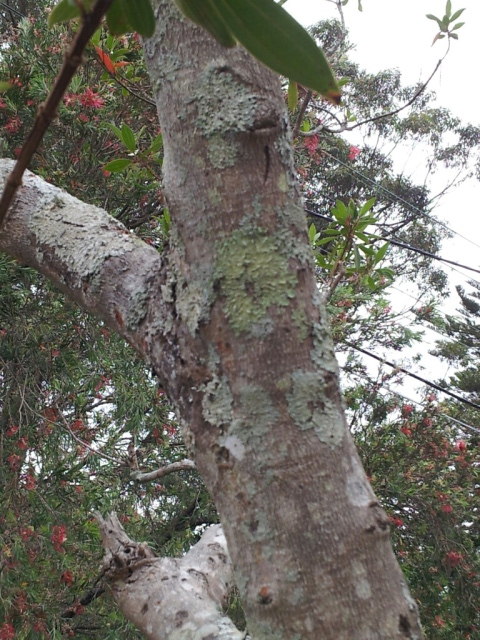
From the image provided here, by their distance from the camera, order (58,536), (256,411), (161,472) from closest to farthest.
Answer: (256,411) < (161,472) < (58,536)

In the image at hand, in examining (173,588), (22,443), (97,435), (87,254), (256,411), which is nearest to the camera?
(256,411)

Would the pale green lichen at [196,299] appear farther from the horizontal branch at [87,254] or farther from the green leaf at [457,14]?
the green leaf at [457,14]

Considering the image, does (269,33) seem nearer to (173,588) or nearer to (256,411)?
(256,411)

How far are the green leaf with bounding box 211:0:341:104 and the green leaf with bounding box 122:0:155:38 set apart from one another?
0.13 feet

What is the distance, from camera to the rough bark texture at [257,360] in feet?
1.52

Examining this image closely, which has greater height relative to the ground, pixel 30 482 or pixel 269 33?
pixel 30 482

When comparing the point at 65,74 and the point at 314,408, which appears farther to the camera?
the point at 314,408

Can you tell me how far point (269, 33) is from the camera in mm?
237

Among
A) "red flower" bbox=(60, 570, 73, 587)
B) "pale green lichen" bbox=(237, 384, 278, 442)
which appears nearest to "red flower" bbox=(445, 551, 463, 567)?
"red flower" bbox=(60, 570, 73, 587)

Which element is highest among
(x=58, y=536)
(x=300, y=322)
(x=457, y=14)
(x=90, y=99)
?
(x=90, y=99)

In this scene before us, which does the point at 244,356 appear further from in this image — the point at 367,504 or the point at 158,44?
the point at 158,44

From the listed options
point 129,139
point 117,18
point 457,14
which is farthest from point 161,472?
point 457,14

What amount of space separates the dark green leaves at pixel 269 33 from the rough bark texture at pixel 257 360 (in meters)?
0.29

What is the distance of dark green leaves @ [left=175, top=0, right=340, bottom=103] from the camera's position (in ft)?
0.76
